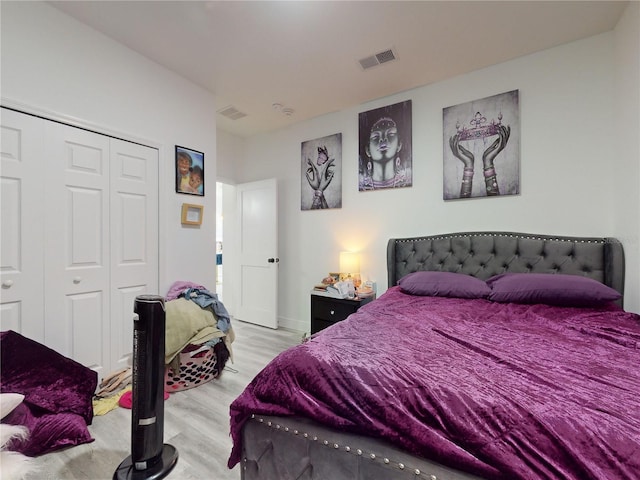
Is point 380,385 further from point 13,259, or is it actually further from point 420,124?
point 420,124

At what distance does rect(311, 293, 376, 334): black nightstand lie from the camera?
2.96 metres

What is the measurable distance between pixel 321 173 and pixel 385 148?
90 cm

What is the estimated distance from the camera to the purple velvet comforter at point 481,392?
0.72 metres

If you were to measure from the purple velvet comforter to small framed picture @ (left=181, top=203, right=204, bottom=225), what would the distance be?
7.06 ft

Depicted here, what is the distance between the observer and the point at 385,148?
3207 millimetres

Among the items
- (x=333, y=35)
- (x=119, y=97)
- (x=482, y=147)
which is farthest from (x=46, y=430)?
(x=482, y=147)

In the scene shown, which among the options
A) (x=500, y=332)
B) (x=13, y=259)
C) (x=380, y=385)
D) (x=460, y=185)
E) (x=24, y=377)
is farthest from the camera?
(x=460, y=185)

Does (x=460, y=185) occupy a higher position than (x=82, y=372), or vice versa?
(x=460, y=185)

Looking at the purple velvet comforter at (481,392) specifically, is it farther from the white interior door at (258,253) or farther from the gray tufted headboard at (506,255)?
the white interior door at (258,253)

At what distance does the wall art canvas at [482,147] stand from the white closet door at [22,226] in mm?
3381

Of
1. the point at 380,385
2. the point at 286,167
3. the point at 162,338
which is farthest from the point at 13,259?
the point at 286,167

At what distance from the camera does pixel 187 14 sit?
2084 mm

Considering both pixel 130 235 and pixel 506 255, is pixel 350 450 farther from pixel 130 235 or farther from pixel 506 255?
pixel 130 235

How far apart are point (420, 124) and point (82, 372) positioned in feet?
11.9
